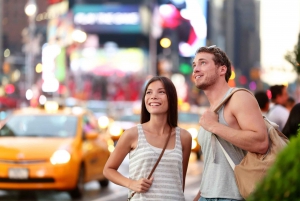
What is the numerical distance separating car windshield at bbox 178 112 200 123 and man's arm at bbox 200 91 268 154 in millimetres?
23114

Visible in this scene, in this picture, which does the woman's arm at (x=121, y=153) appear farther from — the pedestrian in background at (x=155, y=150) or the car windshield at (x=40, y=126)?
the car windshield at (x=40, y=126)

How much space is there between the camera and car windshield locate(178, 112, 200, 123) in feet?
92.6

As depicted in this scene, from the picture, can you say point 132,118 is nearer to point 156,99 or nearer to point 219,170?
point 156,99

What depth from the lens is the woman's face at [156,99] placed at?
543 cm

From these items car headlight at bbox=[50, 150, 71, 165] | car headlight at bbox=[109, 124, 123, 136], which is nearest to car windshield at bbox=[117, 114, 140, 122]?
car headlight at bbox=[109, 124, 123, 136]

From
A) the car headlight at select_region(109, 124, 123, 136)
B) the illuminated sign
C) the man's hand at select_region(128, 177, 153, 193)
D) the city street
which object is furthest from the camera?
the illuminated sign

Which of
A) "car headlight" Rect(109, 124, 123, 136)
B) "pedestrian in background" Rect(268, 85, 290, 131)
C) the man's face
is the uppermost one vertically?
the man's face

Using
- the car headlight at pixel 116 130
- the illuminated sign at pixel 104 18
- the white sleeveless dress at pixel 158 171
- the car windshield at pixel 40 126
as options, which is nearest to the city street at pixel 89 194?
the car windshield at pixel 40 126

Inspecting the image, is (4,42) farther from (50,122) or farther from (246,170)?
(246,170)

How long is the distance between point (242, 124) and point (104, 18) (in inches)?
4250

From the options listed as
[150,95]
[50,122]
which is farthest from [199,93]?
[150,95]

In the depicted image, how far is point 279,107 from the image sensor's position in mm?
11320

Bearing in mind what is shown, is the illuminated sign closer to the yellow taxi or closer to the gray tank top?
the yellow taxi

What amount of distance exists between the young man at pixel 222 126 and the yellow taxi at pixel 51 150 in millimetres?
8754
